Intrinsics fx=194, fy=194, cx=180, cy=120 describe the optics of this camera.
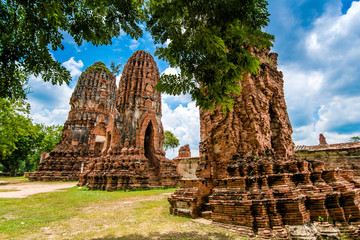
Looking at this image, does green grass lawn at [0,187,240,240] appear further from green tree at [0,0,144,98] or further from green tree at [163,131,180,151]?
green tree at [163,131,180,151]

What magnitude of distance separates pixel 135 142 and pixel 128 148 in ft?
2.30

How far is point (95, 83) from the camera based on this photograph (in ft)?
93.5

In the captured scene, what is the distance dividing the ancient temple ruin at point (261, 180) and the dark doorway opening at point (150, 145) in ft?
31.1

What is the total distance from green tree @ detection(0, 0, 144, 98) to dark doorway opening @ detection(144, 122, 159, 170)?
13.0 meters

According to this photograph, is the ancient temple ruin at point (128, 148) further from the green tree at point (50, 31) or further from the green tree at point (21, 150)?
the green tree at point (21, 150)

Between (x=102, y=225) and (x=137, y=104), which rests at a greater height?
(x=137, y=104)

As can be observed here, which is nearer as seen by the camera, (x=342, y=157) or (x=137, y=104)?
(x=342, y=157)

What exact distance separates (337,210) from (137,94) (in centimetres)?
1431

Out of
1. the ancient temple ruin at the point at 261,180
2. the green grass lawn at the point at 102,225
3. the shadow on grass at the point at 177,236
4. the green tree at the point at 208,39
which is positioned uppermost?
the green tree at the point at 208,39

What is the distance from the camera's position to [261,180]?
15.3 ft

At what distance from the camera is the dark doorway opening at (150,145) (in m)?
15.7

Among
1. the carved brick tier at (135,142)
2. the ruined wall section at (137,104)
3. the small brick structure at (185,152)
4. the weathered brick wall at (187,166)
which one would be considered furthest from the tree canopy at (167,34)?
the small brick structure at (185,152)

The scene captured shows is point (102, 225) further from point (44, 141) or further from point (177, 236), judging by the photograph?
point (44, 141)

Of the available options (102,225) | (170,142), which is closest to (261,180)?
(102,225)
